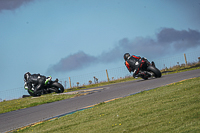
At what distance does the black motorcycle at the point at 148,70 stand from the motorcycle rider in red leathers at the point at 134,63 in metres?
0.15

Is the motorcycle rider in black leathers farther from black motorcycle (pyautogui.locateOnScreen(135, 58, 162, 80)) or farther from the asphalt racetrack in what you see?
black motorcycle (pyautogui.locateOnScreen(135, 58, 162, 80))

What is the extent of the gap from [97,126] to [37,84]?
15.4m

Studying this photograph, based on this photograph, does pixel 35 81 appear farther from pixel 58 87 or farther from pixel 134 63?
pixel 134 63

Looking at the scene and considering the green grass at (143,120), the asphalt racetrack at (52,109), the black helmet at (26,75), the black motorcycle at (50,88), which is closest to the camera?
the green grass at (143,120)

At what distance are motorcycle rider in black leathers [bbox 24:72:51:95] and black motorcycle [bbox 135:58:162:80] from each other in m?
6.76

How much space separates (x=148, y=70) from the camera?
20.0 meters

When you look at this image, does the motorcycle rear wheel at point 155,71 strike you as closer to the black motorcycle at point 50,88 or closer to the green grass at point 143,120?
the black motorcycle at point 50,88

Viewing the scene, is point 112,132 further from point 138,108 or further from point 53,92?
point 53,92

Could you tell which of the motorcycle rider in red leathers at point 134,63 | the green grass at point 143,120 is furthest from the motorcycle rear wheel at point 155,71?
the green grass at point 143,120

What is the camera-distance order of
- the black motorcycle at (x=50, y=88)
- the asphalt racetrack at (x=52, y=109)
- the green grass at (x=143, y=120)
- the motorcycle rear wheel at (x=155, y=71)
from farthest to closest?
the black motorcycle at (x=50, y=88)
the motorcycle rear wheel at (x=155, y=71)
the asphalt racetrack at (x=52, y=109)
the green grass at (x=143, y=120)

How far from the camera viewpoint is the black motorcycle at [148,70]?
19.8m

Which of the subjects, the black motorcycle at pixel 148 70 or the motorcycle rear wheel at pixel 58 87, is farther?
the motorcycle rear wheel at pixel 58 87

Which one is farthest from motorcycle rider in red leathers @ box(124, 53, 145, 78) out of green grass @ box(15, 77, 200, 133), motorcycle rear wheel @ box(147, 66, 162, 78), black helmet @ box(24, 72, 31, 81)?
green grass @ box(15, 77, 200, 133)

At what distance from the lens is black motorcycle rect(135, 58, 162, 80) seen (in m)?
19.8
